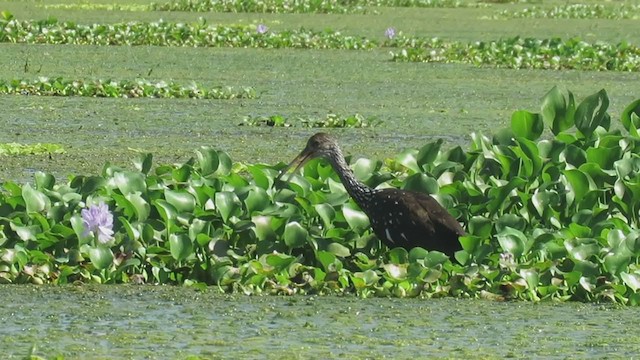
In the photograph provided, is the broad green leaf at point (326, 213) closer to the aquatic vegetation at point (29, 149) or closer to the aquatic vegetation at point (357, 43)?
the aquatic vegetation at point (29, 149)

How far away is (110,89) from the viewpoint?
38.5ft

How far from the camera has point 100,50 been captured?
15734mm

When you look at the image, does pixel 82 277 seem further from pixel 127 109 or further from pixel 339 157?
pixel 127 109

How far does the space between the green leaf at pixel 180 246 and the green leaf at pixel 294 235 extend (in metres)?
0.36

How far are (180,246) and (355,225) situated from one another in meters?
0.76

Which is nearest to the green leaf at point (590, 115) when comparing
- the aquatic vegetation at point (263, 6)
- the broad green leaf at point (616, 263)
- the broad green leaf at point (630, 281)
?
the broad green leaf at point (616, 263)

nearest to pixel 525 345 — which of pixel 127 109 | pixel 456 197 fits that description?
pixel 456 197

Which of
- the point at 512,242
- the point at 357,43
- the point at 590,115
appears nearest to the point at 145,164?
the point at 512,242

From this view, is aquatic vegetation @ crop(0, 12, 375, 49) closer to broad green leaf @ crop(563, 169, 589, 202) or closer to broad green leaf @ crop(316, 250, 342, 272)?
broad green leaf @ crop(563, 169, 589, 202)

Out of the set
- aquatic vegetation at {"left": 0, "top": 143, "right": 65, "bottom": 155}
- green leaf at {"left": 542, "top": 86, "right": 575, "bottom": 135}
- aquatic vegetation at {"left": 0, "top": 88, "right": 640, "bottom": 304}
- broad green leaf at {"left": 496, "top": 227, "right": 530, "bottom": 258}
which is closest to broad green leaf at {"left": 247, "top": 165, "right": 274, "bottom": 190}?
aquatic vegetation at {"left": 0, "top": 88, "right": 640, "bottom": 304}

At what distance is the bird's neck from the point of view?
5.96 metres

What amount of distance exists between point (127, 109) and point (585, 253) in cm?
602

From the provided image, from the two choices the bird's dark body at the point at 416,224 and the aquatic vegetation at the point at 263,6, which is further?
the aquatic vegetation at the point at 263,6

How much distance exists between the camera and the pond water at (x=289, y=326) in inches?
179
